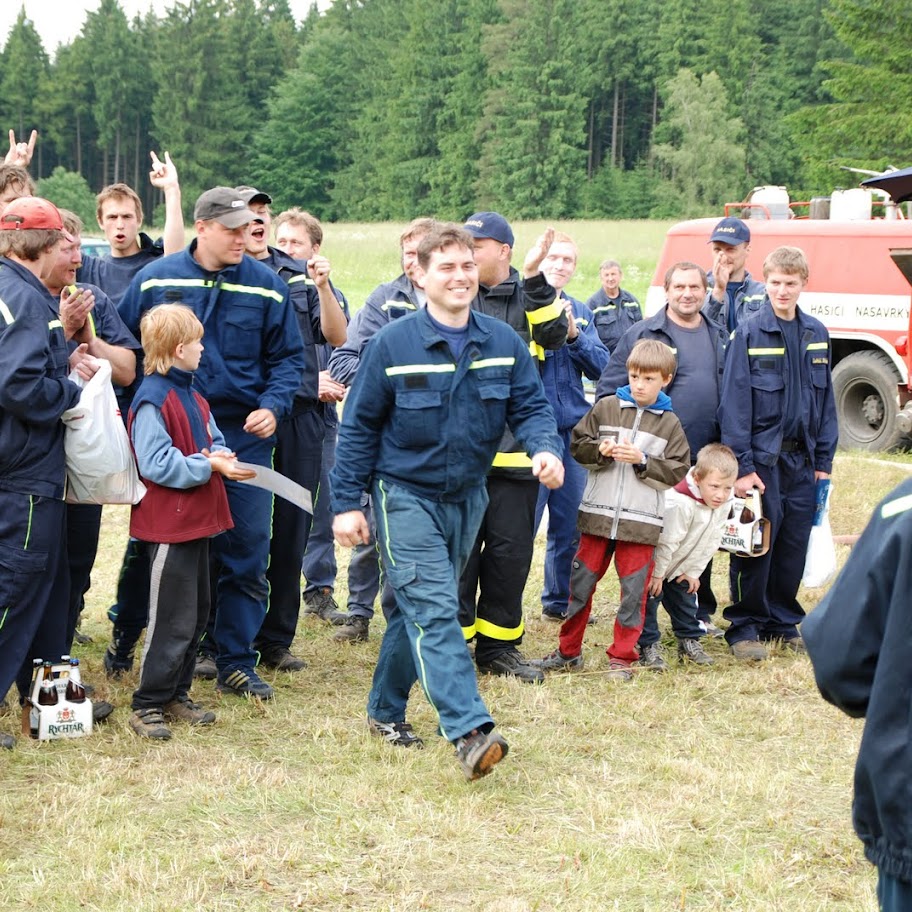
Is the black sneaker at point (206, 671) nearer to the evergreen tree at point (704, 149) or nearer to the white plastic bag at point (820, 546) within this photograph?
the white plastic bag at point (820, 546)

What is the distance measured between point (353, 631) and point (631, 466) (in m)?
1.85

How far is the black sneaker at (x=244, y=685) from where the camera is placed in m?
5.91

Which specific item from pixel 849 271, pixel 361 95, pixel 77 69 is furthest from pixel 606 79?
pixel 849 271

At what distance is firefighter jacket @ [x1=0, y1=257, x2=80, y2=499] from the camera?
15.7 ft

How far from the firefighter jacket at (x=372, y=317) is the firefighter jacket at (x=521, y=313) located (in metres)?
0.48

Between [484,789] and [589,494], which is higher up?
[589,494]

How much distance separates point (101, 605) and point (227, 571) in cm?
219

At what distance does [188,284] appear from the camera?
18.6ft

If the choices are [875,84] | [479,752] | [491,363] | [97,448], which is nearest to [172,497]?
[97,448]

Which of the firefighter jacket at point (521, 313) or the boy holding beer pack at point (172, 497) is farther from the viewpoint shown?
the firefighter jacket at point (521, 313)

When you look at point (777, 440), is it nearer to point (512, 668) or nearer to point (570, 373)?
point (570, 373)

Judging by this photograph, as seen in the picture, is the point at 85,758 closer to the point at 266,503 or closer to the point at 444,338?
the point at 266,503

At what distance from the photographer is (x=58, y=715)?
207 inches

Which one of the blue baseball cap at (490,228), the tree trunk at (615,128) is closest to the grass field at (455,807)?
the blue baseball cap at (490,228)
